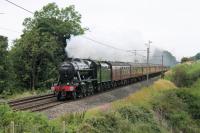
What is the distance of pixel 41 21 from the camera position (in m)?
56.6

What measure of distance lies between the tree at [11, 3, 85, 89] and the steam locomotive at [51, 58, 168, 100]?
26.5ft

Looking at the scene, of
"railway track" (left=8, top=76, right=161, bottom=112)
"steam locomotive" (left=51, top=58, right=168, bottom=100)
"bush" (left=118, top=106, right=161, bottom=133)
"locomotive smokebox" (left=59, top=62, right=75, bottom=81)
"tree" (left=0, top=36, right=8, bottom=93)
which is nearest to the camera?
"railway track" (left=8, top=76, right=161, bottom=112)

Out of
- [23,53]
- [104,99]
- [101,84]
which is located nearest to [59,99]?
[104,99]

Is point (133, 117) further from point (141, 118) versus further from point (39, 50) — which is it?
point (39, 50)

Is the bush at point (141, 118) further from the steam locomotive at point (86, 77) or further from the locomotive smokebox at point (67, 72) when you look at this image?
the locomotive smokebox at point (67, 72)

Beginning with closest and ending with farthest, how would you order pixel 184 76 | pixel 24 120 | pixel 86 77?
pixel 24 120 < pixel 86 77 < pixel 184 76

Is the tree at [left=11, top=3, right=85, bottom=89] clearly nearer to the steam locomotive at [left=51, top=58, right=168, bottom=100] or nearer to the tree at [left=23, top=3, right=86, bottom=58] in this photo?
the tree at [left=23, top=3, right=86, bottom=58]

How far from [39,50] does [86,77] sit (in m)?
14.6

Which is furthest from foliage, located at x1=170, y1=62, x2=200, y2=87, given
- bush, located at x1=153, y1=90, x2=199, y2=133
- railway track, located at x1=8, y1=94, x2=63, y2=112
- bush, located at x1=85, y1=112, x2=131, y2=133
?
bush, located at x1=85, y1=112, x2=131, y2=133

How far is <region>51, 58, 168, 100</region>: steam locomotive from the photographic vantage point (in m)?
32.1

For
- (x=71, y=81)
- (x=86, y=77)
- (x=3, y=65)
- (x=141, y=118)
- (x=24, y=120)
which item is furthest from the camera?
(x=3, y=65)

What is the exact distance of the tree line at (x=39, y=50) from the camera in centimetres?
4969

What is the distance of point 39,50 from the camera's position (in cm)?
4956

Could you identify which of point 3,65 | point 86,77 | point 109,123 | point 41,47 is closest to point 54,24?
point 41,47
